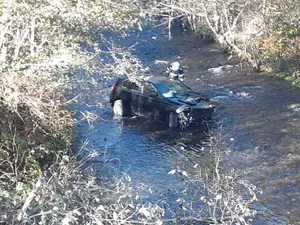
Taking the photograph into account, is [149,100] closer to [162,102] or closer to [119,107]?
[162,102]

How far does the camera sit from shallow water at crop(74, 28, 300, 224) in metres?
12.7

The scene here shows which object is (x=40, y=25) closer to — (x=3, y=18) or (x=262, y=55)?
(x=3, y=18)

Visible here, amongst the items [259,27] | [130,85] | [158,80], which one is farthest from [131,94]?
[259,27]

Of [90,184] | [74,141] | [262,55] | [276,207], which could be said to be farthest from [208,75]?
[90,184]

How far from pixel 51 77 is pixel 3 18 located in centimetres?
163

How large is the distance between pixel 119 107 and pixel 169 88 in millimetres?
2135

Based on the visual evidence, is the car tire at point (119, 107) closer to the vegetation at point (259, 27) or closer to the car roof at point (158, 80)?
the car roof at point (158, 80)

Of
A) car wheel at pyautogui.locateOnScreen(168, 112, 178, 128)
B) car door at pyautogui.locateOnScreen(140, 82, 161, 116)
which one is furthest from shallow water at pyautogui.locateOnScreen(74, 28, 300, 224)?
car door at pyautogui.locateOnScreen(140, 82, 161, 116)

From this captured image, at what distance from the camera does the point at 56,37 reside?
12086mm

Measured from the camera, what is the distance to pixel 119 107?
18844 millimetres

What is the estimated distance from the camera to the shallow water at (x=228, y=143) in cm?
1268

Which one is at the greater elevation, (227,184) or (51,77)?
(51,77)

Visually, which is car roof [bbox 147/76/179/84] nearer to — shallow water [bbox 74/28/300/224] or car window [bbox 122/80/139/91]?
car window [bbox 122/80/139/91]

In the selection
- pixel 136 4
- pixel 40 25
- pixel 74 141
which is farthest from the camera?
pixel 74 141
